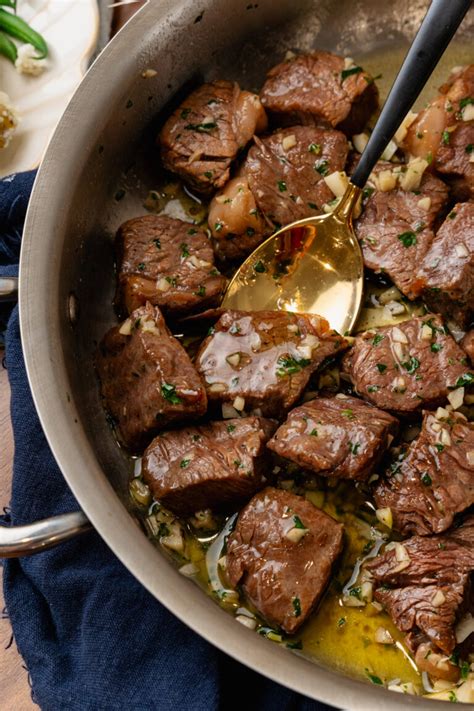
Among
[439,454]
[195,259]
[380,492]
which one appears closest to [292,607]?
[380,492]

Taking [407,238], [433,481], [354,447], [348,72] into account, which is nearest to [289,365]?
→ [354,447]

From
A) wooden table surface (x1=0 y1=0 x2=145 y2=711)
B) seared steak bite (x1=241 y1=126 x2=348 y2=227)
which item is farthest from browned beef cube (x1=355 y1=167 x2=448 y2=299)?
wooden table surface (x1=0 y1=0 x2=145 y2=711)

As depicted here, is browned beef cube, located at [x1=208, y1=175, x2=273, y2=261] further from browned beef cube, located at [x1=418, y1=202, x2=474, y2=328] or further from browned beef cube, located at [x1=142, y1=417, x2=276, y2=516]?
browned beef cube, located at [x1=142, y1=417, x2=276, y2=516]

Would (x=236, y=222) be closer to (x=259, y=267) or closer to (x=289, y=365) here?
(x=259, y=267)

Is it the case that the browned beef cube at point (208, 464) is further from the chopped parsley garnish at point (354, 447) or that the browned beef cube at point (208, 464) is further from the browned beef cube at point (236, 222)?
the browned beef cube at point (236, 222)

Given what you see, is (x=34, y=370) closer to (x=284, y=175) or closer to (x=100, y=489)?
(x=100, y=489)

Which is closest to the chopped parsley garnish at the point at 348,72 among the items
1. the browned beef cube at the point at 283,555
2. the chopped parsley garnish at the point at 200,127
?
the chopped parsley garnish at the point at 200,127
